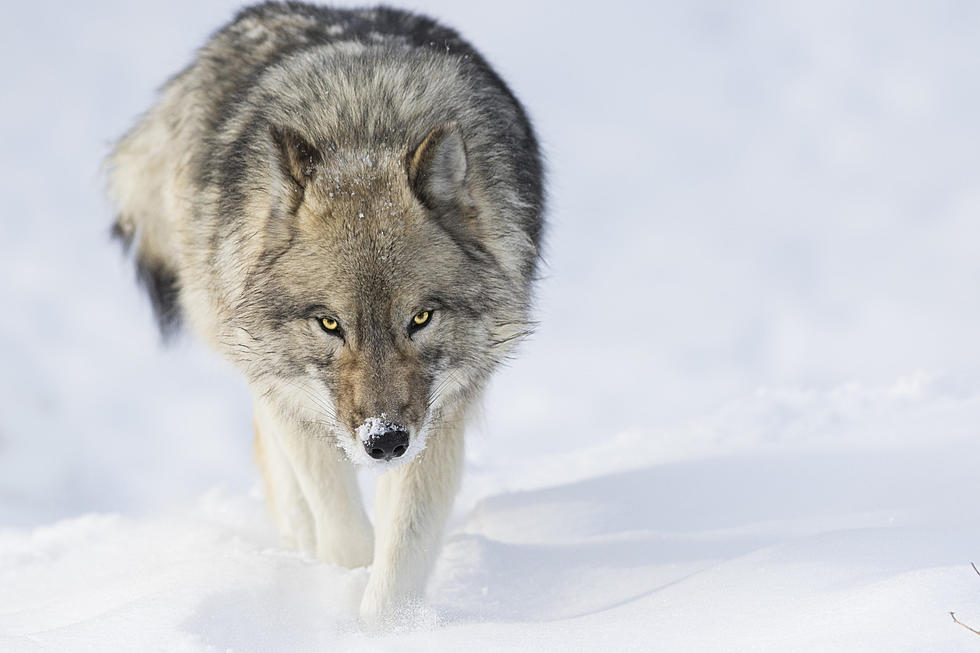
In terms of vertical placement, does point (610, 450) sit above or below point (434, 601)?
above

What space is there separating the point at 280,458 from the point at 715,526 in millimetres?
1846

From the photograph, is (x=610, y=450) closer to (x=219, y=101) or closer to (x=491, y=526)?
(x=491, y=526)

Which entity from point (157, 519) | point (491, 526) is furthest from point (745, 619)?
point (157, 519)

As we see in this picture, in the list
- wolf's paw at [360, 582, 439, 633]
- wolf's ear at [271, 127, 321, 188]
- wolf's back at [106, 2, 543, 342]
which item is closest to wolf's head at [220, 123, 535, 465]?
wolf's ear at [271, 127, 321, 188]

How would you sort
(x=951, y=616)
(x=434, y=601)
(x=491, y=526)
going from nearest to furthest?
(x=951, y=616), (x=434, y=601), (x=491, y=526)

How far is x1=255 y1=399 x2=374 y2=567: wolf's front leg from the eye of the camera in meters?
3.67

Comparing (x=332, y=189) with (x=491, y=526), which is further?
(x=491, y=526)

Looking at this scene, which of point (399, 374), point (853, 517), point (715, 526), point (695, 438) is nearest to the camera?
point (399, 374)

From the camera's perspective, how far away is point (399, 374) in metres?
2.79

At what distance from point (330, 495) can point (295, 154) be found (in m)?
1.37

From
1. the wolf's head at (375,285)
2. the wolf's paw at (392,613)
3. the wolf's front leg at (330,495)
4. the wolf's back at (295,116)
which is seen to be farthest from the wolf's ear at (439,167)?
the wolf's paw at (392,613)

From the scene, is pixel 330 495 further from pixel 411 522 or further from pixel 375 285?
pixel 375 285

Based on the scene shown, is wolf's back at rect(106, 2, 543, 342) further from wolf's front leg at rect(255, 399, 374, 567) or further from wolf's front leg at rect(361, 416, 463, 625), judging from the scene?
wolf's front leg at rect(361, 416, 463, 625)

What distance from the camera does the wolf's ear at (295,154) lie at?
2928 mm
